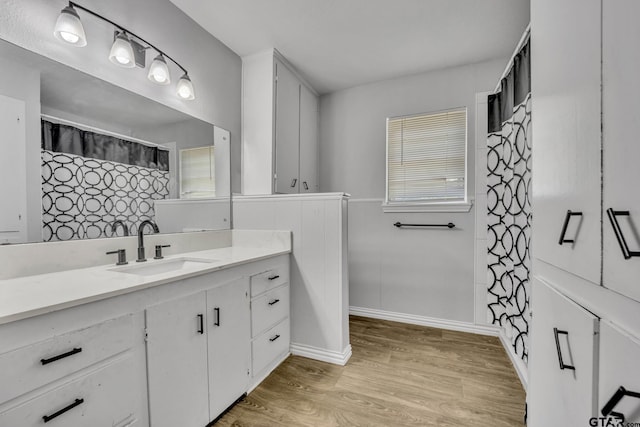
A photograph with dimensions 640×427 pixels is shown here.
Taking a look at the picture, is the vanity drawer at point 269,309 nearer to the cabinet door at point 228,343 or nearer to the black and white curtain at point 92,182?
the cabinet door at point 228,343

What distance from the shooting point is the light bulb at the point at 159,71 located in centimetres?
174

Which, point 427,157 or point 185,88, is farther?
point 427,157

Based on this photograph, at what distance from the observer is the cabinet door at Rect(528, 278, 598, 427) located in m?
0.66

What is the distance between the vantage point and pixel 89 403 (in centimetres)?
91

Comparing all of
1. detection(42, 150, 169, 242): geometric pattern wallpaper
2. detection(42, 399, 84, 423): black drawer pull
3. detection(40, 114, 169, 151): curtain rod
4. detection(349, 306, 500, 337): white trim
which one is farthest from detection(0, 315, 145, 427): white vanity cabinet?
detection(349, 306, 500, 337): white trim

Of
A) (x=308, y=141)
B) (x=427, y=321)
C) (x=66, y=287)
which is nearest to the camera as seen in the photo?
(x=66, y=287)

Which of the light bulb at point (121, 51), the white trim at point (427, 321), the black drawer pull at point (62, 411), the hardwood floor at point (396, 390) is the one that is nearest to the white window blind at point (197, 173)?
the light bulb at point (121, 51)

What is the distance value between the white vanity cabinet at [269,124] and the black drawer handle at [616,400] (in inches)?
85.6

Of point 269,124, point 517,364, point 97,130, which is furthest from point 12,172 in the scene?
point 517,364

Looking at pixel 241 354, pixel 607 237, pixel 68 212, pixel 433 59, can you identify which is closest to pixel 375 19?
pixel 433 59

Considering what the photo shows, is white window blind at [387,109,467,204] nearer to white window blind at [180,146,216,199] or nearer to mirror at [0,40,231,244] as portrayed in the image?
white window blind at [180,146,216,199]

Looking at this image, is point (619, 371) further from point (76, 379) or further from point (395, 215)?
point (395, 215)

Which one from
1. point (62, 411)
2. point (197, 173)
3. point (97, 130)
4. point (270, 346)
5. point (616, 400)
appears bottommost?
point (270, 346)

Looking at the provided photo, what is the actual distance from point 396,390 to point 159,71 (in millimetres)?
2556
